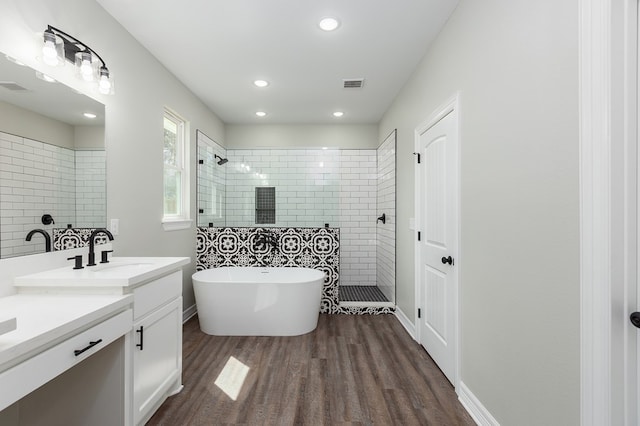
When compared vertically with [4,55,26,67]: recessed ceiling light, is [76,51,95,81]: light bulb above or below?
above

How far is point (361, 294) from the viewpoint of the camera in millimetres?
4434

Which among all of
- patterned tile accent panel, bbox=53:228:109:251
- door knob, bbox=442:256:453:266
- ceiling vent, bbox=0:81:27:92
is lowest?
door knob, bbox=442:256:453:266

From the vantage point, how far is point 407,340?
3.09m

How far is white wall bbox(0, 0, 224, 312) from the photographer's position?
5.61 ft

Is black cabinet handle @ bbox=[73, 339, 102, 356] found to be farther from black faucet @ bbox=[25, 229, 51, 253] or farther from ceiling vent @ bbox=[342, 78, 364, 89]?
ceiling vent @ bbox=[342, 78, 364, 89]

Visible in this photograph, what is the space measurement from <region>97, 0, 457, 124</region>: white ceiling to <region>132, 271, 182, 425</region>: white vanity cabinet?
6.18 feet

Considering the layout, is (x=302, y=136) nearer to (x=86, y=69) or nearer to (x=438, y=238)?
(x=438, y=238)

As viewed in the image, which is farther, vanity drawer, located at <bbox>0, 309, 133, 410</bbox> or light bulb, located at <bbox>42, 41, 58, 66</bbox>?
light bulb, located at <bbox>42, 41, 58, 66</bbox>

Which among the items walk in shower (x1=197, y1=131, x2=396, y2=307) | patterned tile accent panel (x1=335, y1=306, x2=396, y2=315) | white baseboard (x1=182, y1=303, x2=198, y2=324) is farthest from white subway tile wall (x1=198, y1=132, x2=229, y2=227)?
patterned tile accent panel (x1=335, y1=306, x2=396, y2=315)

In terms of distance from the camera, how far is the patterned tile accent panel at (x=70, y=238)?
1.85 m

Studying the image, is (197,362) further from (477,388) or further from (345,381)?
(477,388)

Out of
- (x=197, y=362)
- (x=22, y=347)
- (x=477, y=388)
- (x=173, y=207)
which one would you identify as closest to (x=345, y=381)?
(x=477, y=388)

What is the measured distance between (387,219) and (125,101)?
10.6ft

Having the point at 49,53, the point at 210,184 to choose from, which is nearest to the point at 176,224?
the point at 210,184
